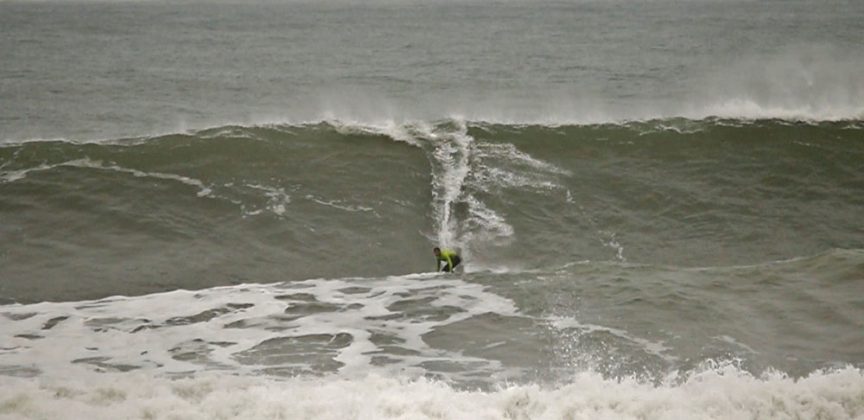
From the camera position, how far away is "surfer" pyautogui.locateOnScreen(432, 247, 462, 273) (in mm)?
14898

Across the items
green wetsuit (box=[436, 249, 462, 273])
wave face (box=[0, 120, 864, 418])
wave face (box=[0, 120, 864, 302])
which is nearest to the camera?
wave face (box=[0, 120, 864, 418])

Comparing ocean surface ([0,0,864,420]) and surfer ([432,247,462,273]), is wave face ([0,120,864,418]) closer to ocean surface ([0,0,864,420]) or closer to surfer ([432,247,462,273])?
ocean surface ([0,0,864,420])

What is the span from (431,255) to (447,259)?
124 cm

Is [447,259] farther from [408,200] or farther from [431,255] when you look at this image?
[408,200]

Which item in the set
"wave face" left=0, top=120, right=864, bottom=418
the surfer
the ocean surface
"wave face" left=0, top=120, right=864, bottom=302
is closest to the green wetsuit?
the surfer

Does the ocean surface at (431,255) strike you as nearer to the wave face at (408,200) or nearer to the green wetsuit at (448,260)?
the wave face at (408,200)

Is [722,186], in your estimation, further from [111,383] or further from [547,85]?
[547,85]

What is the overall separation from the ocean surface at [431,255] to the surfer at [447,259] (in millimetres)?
211

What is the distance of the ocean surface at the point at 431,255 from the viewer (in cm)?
948

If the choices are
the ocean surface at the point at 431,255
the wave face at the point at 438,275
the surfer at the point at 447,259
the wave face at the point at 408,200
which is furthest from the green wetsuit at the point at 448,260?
the wave face at the point at 408,200

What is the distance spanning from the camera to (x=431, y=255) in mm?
16109

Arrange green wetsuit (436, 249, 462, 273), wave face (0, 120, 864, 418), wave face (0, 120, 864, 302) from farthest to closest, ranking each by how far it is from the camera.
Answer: wave face (0, 120, 864, 302)
green wetsuit (436, 249, 462, 273)
wave face (0, 120, 864, 418)

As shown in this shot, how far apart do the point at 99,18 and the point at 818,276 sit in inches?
2627

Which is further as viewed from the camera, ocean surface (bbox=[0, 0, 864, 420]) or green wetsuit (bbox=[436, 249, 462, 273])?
green wetsuit (bbox=[436, 249, 462, 273])
